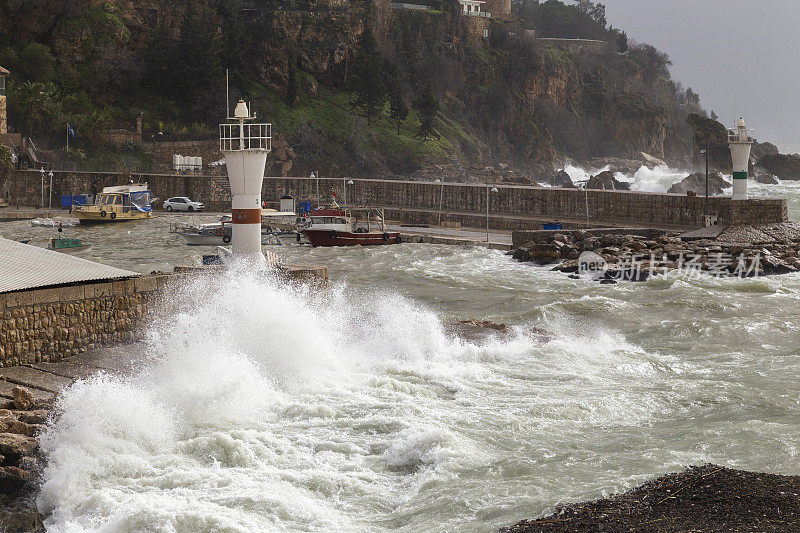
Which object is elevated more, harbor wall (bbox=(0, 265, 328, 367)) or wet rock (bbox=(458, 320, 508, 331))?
harbor wall (bbox=(0, 265, 328, 367))

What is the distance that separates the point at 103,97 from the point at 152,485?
62.5m

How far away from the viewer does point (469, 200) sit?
46.8m

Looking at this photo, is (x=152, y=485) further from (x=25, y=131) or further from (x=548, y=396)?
(x=25, y=131)

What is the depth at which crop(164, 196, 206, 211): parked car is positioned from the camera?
51.7m

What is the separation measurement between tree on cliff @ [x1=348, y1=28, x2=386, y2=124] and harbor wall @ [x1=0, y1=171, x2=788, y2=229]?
24.1 metres

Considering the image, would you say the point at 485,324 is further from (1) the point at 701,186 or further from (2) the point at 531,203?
(1) the point at 701,186

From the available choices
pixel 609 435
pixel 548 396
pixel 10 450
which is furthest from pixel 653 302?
pixel 10 450

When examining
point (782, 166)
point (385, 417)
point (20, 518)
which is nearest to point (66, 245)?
point (385, 417)

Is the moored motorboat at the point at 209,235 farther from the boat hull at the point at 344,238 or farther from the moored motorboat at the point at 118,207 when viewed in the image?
the moored motorboat at the point at 118,207

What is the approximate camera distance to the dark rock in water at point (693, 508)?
8336mm

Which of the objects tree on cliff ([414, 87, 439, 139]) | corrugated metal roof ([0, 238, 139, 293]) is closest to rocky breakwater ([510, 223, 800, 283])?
corrugated metal roof ([0, 238, 139, 293])

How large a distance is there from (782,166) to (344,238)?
72391 mm

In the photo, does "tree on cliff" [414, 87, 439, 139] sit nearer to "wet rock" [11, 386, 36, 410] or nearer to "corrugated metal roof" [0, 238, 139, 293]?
"corrugated metal roof" [0, 238, 139, 293]

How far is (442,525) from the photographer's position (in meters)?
9.05
